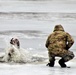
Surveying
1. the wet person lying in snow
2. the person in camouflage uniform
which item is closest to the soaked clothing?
the person in camouflage uniform

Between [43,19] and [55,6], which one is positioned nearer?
[43,19]

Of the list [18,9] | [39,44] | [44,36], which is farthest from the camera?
[18,9]

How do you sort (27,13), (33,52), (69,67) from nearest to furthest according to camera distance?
(69,67) < (33,52) < (27,13)

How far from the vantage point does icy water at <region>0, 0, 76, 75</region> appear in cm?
1188

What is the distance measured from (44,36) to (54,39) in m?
5.69

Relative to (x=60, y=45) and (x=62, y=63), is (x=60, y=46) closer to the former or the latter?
(x=60, y=45)

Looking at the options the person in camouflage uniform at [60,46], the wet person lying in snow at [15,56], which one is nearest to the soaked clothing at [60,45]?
the person in camouflage uniform at [60,46]

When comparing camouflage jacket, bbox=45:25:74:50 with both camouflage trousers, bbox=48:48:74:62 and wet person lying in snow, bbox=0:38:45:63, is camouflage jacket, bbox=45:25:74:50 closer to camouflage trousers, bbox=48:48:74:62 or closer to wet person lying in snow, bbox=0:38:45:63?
camouflage trousers, bbox=48:48:74:62

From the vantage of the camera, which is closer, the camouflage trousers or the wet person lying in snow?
the camouflage trousers

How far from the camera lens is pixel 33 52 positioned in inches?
572

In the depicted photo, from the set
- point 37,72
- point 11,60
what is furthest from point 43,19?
point 37,72

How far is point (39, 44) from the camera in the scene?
637 inches

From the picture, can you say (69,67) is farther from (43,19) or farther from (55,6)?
(55,6)

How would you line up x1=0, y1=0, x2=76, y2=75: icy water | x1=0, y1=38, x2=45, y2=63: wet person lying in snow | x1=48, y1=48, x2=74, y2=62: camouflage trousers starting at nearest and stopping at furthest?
1. x1=0, y1=0, x2=76, y2=75: icy water
2. x1=48, y1=48, x2=74, y2=62: camouflage trousers
3. x1=0, y1=38, x2=45, y2=63: wet person lying in snow
